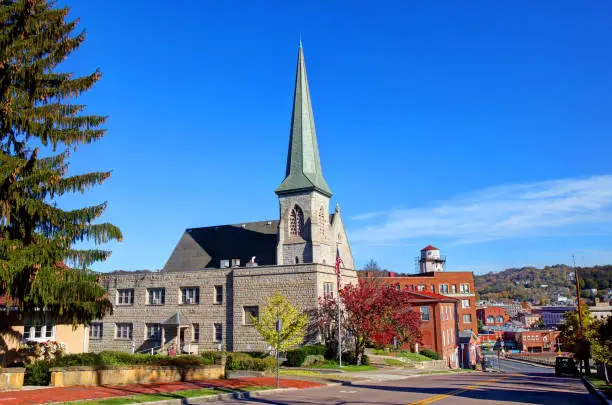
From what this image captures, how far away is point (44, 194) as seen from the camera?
1800cm

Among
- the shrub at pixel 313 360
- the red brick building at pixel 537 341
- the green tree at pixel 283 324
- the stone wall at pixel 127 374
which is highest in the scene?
the green tree at pixel 283 324

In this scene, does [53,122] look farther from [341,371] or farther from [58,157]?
[341,371]

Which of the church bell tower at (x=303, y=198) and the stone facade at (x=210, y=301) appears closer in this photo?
the stone facade at (x=210, y=301)

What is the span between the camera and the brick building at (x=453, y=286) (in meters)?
87.6

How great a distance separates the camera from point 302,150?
47688 mm

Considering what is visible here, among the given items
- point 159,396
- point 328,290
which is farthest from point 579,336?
point 159,396

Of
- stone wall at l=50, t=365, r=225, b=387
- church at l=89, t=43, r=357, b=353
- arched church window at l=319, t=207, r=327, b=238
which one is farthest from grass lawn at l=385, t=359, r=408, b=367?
stone wall at l=50, t=365, r=225, b=387

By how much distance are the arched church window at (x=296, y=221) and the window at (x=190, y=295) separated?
960cm

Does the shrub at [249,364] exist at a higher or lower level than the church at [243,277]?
lower

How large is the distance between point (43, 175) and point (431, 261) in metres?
88.9

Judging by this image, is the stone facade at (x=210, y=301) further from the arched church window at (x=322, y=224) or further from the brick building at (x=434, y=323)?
the brick building at (x=434, y=323)

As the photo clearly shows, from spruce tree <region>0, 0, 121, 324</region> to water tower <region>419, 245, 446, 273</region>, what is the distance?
85.3 metres

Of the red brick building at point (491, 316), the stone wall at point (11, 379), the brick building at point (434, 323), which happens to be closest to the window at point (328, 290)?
the brick building at point (434, 323)

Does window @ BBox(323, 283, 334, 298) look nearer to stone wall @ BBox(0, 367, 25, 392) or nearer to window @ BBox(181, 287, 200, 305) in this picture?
window @ BBox(181, 287, 200, 305)
